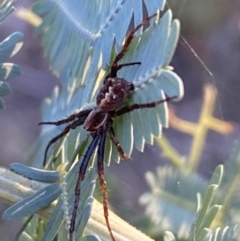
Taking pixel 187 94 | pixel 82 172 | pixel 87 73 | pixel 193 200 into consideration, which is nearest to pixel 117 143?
pixel 82 172

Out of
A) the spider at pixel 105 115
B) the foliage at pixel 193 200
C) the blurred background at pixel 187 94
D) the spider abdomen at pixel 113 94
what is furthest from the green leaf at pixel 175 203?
the blurred background at pixel 187 94

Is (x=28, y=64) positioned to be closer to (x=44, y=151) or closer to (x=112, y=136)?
(x=44, y=151)

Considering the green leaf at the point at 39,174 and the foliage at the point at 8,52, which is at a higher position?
the foliage at the point at 8,52

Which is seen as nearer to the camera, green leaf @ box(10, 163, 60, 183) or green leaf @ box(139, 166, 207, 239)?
green leaf @ box(10, 163, 60, 183)

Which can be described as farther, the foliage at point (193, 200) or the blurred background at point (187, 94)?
the blurred background at point (187, 94)

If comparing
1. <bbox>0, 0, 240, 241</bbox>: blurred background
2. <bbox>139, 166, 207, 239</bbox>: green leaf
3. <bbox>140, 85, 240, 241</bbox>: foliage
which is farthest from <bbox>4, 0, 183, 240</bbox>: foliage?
<bbox>0, 0, 240, 241</bbox>: blurred background

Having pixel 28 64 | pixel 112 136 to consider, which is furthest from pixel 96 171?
pixel 28 64

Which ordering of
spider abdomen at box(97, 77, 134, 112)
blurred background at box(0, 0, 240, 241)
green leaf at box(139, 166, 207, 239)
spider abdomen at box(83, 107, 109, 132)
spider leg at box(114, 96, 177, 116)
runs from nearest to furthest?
spider leg at box(114, 96, 177, 116)
spider abdomen at box(97, 77, 134, 112)
spider abdomen at box(83, 107, 109, 132)
green leaf at box(139, 166, 207, 239)
blurred background at box(0, 0, 240, 241)

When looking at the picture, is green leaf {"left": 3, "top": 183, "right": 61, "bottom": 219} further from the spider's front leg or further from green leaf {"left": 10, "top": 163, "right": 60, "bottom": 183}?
the spider's front leg

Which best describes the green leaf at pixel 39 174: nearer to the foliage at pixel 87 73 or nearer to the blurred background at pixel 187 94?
the foliage at pixel 87 73
